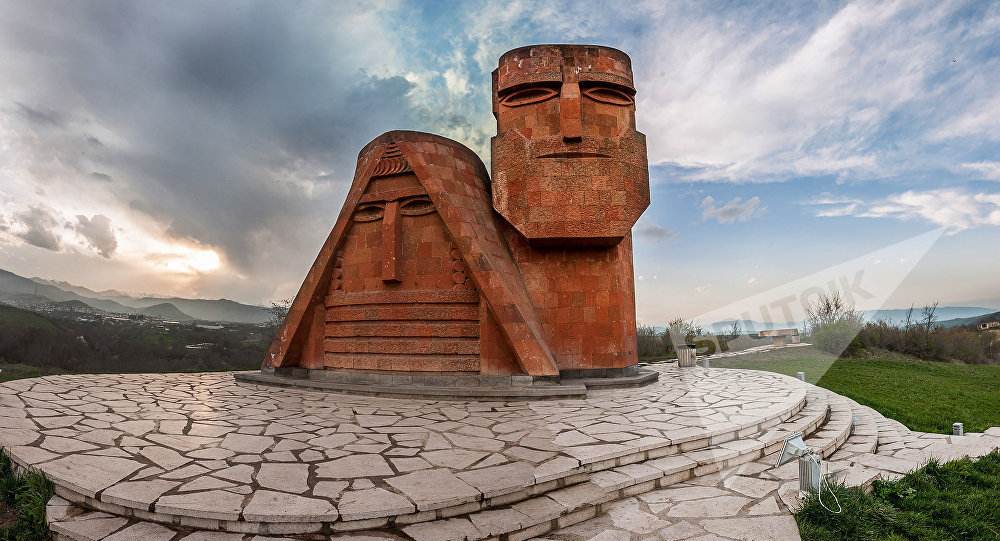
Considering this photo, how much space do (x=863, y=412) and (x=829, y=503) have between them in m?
5.18

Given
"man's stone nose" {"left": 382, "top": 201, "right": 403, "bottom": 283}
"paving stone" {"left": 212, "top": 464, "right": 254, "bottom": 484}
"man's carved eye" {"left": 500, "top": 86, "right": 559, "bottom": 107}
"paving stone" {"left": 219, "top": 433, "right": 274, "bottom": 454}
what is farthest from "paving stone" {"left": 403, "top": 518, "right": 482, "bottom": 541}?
"man's carved eye" {"left": 500, "top": 86, "right": 559, "bottom": 107}

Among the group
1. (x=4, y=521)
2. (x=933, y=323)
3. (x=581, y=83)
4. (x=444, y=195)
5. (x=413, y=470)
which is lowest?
(x=4, y=521)

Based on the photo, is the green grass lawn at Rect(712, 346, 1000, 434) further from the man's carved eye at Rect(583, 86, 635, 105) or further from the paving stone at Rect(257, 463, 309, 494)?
the paving stone at Rect(257, 463, 309, 494)

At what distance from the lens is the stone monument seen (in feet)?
25.9

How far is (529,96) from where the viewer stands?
855cm

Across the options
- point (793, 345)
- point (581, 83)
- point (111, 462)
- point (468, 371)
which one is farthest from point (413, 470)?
point (793, 345)

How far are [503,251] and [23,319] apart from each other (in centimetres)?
1919

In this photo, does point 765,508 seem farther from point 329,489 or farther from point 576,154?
point 576,154

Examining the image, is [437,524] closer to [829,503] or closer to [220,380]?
[829,503]

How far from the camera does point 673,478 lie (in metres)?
3.98

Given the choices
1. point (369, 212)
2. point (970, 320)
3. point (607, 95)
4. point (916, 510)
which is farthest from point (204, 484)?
point (970, 320)

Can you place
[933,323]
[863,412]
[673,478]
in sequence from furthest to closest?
[933,323], [863,412], [673,478]

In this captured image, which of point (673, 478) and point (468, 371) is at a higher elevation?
point (468, 371)

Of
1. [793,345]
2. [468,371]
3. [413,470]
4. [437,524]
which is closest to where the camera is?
[437,524]
